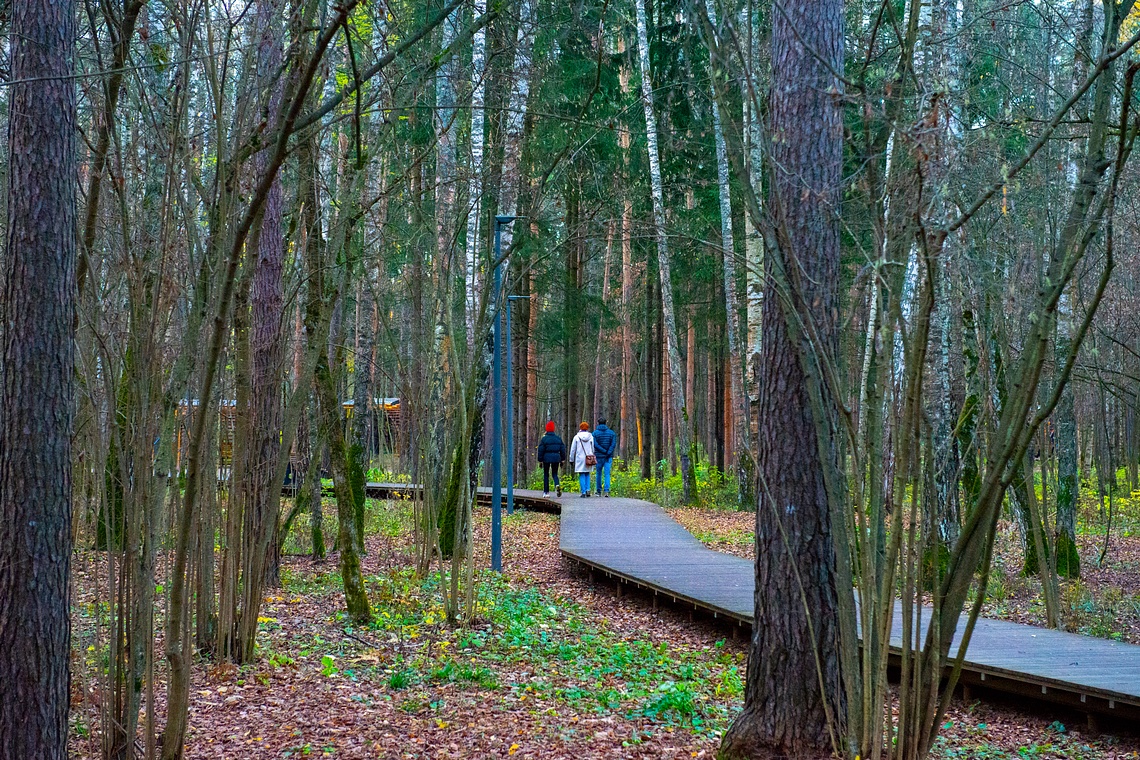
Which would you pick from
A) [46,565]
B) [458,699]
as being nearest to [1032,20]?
[458,699]

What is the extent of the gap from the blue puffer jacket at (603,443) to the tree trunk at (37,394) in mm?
15989

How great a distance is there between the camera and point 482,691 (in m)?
6.20

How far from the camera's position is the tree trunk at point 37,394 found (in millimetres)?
3561

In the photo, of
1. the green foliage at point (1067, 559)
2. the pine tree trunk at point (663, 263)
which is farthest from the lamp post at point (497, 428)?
the green foliage at point (1067, 559)

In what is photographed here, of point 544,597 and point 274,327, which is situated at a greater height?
point 274,327

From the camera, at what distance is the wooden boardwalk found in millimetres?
5750

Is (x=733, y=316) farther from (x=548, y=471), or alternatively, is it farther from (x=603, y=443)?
(x=548, y=471)

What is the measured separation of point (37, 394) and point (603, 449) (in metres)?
16.8

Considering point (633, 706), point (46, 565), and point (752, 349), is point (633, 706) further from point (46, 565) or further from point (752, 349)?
point (752, 349)

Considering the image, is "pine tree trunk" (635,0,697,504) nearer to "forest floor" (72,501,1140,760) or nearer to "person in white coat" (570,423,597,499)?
"person in white coat" (570,423,597,499)

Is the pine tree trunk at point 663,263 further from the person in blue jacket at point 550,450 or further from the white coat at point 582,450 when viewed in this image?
the person in blue jacket at point 550,450

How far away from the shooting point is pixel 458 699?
19.5 ft

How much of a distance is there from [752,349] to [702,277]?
6133 mm

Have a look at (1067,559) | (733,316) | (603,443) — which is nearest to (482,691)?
(1067,559)
